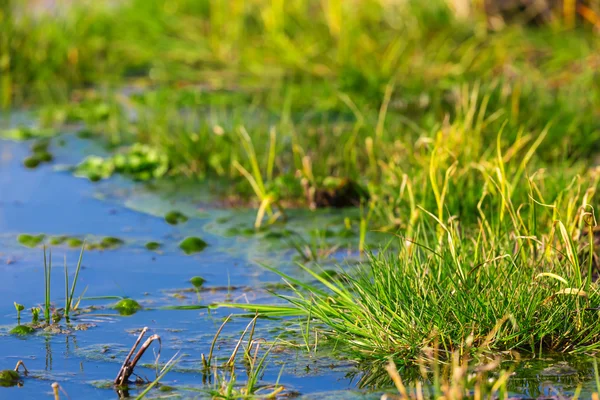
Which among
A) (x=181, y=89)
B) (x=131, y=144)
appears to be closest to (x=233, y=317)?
(x=131, y=144)

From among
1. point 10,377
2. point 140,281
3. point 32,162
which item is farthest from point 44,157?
point 10,377

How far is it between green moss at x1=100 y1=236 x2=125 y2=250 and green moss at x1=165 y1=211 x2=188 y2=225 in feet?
1.18

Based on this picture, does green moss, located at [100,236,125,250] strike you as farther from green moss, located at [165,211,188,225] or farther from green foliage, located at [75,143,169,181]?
green foliage, located at [75,143,169,181]

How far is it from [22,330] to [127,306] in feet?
1.33

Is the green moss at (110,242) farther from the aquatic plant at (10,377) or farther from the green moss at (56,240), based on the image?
the aquatic plant at (10,377)

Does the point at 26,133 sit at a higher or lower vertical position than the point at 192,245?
higher

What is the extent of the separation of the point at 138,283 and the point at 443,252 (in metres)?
1.30

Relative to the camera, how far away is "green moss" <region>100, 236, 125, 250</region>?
4357 millimetres

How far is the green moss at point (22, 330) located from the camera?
10.7 feet

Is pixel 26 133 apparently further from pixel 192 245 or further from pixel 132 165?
pixel 192 245

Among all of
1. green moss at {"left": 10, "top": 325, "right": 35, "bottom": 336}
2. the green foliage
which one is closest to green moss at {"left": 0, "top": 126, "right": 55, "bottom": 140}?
the green foliage

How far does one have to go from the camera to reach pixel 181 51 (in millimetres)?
8242

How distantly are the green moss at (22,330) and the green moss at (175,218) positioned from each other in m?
1.52

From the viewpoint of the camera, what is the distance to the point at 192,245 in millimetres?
4293
